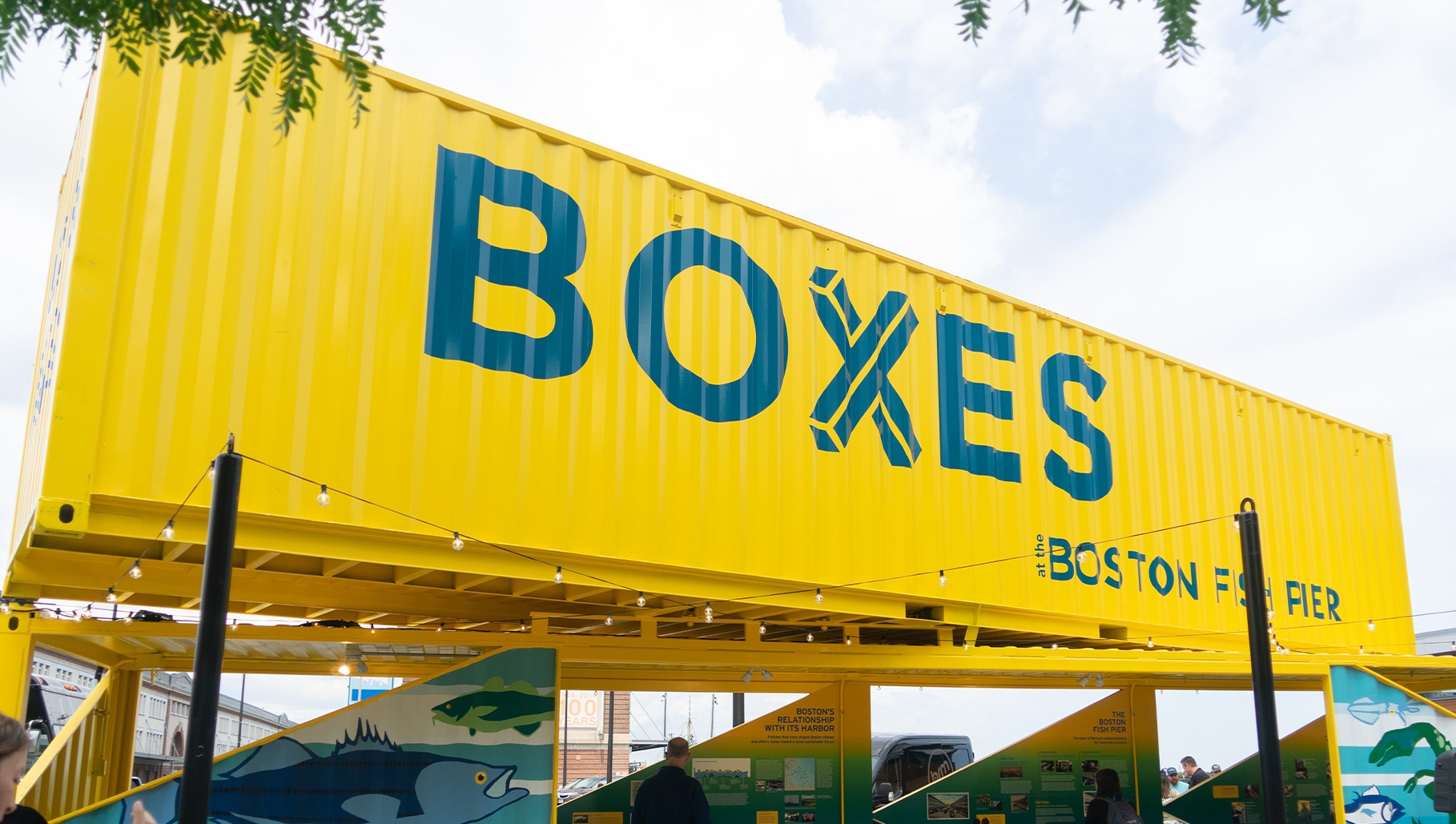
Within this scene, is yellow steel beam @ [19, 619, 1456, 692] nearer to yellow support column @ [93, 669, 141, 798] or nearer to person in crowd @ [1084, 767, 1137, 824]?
yellow support column @ [93, 669, 141, 798]

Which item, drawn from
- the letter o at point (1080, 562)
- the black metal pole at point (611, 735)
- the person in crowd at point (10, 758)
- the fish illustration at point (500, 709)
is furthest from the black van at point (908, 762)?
the person in crowd at point (10, 758)

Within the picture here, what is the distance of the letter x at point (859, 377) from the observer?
27.5ft

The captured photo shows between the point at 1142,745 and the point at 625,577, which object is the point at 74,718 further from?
the point at 1142,745

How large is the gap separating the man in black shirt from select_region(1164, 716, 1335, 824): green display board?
751cm

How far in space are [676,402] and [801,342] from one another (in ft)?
4.25

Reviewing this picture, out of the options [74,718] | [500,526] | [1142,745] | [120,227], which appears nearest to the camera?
[120,227]

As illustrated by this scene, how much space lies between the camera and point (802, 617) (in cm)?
865

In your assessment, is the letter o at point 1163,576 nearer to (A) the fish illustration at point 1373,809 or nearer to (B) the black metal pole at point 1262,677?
(A) the fish illustration at point 1373,809

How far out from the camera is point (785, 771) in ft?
34.4

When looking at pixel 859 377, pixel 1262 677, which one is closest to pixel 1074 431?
pixel 859 377

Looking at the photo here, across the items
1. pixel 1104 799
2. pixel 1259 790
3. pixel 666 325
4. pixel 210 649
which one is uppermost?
pixel 666 325

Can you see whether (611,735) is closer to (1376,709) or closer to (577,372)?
(1376,709)

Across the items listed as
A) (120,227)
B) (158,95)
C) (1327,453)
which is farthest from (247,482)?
(1327,453)

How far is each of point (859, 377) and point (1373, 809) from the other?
6.85 metres
